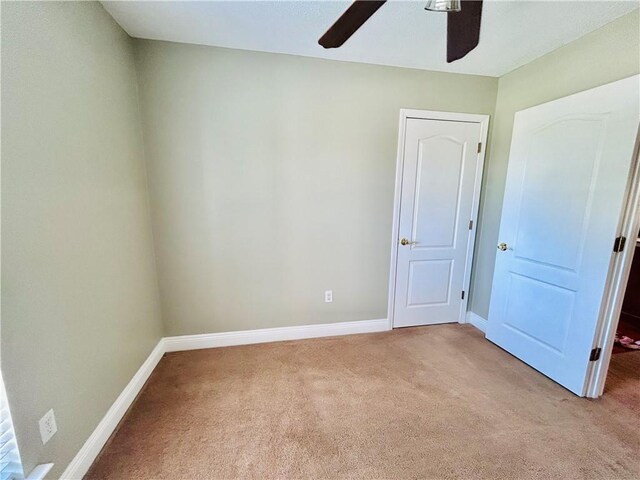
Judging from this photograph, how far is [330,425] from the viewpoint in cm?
163

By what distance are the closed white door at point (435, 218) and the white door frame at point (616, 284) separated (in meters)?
1.12

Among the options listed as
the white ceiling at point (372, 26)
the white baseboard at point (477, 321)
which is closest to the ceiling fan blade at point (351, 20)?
the white ceiling at point (372, 26)

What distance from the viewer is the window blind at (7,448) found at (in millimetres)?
991

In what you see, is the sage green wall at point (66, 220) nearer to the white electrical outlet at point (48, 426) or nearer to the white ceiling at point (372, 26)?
the white electrical outlet at point (48, 426)

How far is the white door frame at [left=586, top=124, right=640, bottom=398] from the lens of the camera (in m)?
1.63

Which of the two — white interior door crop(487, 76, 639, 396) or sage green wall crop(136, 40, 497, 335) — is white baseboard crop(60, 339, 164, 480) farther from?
white interior door crop(487, 76, 639, 396)

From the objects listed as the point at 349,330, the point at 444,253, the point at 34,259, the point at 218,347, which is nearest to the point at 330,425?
the point at 349,330

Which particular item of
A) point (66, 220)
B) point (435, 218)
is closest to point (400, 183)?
point (435, 218)

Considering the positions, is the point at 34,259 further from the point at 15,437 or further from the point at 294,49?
the point at 294,49

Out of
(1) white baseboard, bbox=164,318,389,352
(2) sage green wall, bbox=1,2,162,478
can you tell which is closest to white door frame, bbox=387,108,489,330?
Answer: (1) white baseboard, bbox=164,318,389,352

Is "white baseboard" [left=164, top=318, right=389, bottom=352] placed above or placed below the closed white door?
below

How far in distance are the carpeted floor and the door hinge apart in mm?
1045

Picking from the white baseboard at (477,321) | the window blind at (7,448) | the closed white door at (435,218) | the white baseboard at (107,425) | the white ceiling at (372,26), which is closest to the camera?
the window blind at (7,448)

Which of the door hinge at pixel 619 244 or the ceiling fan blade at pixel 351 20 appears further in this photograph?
the door hinge at pixel 619 244
